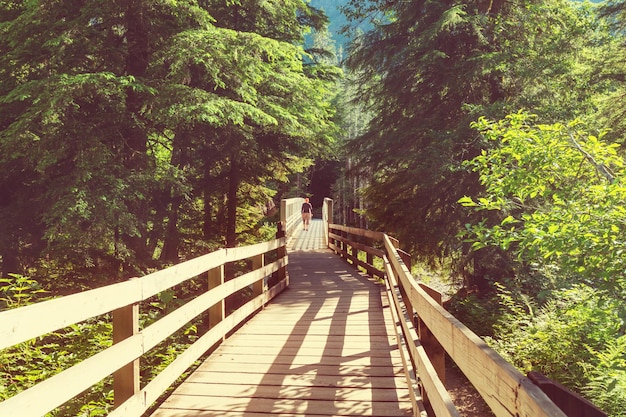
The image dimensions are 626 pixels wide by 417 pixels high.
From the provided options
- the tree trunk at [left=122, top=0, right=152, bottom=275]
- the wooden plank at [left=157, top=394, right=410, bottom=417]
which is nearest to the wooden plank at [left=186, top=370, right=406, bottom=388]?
the wooden plank at [left=157, top=394, right=410, bottom=417]

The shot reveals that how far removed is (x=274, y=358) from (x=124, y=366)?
8.32ft

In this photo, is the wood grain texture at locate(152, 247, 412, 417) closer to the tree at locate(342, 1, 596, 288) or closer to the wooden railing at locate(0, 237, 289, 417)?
the wooden railing at locate(0, 237, 289, 417)

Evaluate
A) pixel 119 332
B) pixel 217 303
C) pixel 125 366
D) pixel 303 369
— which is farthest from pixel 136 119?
pixel 125 366

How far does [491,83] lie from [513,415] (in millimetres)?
14706

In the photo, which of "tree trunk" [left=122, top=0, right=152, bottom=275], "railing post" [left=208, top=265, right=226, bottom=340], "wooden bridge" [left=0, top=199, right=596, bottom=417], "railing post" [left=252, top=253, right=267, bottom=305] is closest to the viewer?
"wooden bridge" [left=0, top=199, right=596, bottom=417]

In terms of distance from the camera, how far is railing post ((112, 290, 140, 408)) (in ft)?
11.6

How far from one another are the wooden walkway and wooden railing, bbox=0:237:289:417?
333 millimetres

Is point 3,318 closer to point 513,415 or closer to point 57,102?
point 513,415

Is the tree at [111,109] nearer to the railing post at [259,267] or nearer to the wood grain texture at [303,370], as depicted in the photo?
the railing post at [259,267]

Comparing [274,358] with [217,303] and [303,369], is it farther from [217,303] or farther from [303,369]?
[217,303]

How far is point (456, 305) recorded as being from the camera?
14.8m

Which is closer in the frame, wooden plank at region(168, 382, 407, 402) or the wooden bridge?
A: the wooden bridge

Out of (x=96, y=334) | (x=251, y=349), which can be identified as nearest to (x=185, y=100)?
(x=96, y=334)

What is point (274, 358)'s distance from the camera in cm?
579
